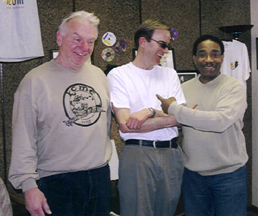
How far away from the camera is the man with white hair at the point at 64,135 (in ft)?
4.54

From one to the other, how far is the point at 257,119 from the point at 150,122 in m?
2.39

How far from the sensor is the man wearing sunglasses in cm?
Result: 158

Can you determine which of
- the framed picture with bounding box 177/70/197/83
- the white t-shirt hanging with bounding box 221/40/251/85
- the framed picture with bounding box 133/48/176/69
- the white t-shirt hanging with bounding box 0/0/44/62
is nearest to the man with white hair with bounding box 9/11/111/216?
the white t-shirt hanging with bounding box 0/0/44/62

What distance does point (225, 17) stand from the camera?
11.2 feet

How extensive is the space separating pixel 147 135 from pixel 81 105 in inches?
17.6

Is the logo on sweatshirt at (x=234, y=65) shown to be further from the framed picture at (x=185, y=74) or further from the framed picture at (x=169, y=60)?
the framed picture at (x=169, y=60)

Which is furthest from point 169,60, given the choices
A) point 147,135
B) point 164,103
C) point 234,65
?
point 147,135

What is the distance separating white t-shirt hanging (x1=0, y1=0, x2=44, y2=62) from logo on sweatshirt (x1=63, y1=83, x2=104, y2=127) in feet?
2.63

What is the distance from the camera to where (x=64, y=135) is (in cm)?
145

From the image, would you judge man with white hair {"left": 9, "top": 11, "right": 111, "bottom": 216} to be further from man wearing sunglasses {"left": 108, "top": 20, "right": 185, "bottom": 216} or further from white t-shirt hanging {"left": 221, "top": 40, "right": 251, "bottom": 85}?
white t-shirt hanging {"left": 221, "top": 40, "right": 251, "bottom": 85}

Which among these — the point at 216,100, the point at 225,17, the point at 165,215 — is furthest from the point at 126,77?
the point at 225,17

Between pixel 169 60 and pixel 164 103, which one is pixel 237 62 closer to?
pixel 169 60

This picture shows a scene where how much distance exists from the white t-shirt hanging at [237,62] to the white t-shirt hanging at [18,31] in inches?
89.3

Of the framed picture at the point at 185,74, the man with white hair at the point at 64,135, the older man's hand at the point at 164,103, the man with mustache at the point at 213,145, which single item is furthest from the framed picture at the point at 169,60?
the man with white hair at the point at 64,135
